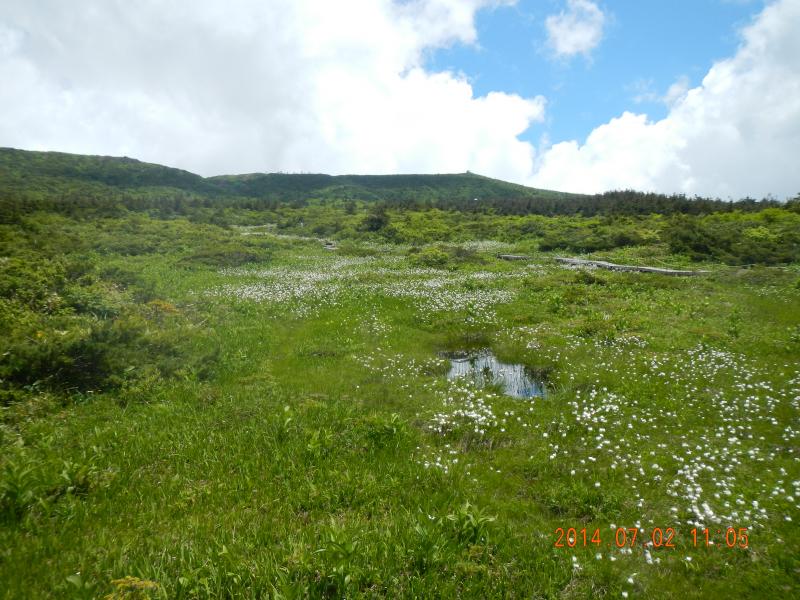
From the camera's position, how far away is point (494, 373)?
13742 millimetres

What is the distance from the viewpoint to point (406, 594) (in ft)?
15.9

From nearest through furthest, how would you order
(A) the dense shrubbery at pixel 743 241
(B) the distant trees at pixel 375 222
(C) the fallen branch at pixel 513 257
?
(A) the dense shrubbery at pixel 743 241
(C) the fallen branch at pixel 513 257
(B) the distant trees at pixel 375 222

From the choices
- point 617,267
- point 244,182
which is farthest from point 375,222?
point 244,182

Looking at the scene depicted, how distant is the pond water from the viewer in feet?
40.7

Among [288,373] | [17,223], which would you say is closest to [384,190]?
[17,223]

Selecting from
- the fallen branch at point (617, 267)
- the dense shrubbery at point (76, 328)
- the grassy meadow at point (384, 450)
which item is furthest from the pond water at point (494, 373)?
the fallen branch at point (617, 267)

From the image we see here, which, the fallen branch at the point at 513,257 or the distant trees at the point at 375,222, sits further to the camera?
the distant trees at the point at 375,222

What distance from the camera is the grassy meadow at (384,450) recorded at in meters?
5.20

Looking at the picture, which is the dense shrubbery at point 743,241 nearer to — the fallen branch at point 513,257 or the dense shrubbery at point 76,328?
the fallen branch at point 513,257

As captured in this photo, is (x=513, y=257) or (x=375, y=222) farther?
(x=375, y=222)

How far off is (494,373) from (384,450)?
6.48 m

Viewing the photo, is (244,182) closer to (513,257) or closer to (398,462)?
(513,257)

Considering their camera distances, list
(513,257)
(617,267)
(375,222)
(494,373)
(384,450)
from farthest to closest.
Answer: (375,222) < (513,257) < (617,267) < (494,373) < (384,450)

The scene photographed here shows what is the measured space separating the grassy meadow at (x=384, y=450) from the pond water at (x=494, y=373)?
501 mm
